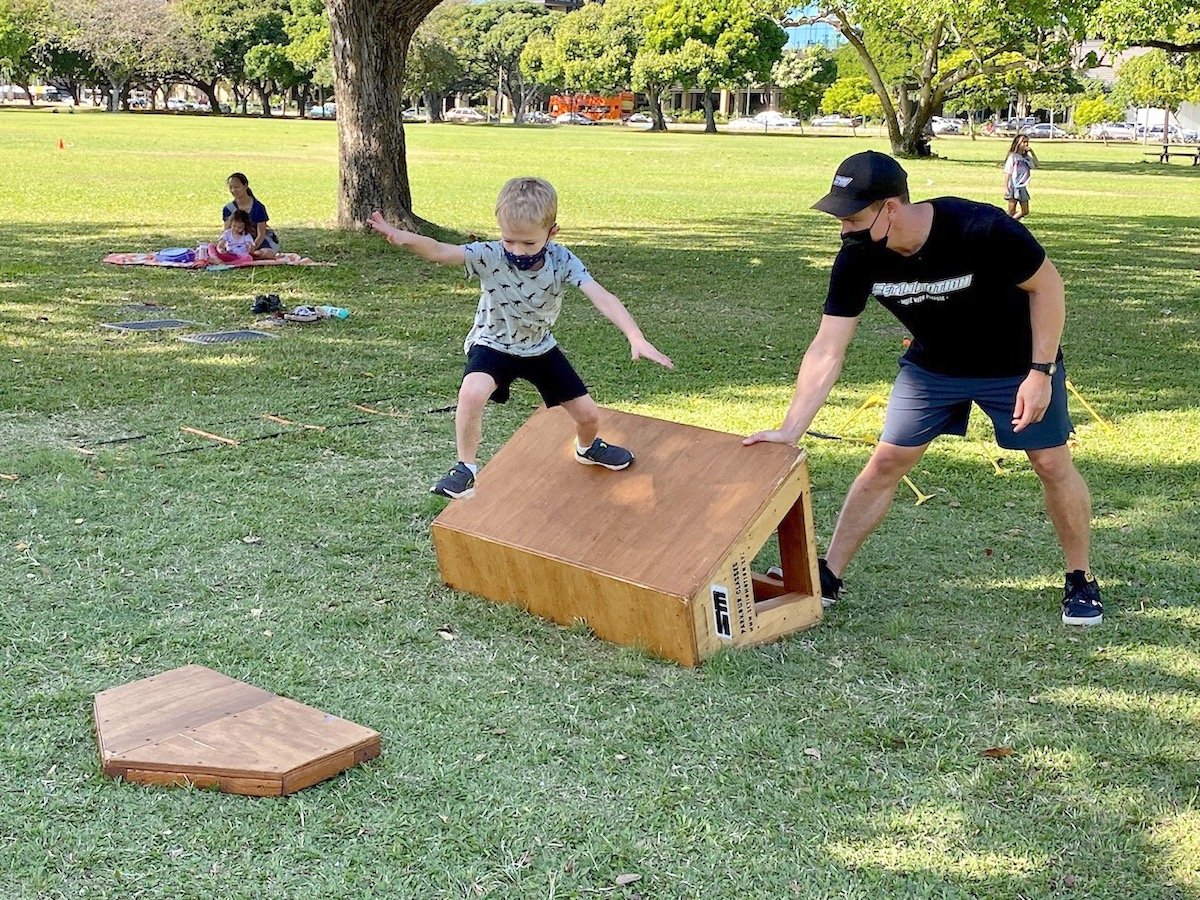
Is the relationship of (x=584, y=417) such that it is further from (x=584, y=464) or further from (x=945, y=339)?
(x=945, y=339)

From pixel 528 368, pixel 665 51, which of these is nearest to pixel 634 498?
pixel 528 368

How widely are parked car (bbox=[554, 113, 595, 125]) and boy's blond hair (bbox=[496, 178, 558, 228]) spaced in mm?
107354

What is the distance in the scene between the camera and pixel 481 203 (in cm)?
2320

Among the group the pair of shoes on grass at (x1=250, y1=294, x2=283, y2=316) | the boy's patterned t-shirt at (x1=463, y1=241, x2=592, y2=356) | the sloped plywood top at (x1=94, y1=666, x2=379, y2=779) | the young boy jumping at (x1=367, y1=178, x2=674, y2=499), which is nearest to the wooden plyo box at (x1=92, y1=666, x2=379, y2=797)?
the sloped plywood top at (x1=94, y1=666, x2=379, y2=779)

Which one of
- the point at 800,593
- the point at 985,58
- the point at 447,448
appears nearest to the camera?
the point at 800,593

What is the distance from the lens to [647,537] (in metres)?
4.86

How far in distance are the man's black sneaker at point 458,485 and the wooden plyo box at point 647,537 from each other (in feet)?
0.17

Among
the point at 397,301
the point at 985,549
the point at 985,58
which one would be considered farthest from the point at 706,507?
the point at 985,58

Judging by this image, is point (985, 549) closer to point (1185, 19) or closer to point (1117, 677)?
point (1117, 677)

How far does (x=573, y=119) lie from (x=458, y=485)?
367ft

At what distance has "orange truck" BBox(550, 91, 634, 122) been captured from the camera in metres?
118

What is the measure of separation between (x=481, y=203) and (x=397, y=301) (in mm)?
10870

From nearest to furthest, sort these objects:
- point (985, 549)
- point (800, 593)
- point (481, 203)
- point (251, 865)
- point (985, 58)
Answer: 1. point (251, 865)
2. point (800, 593)
3. point (985, 549)
4. point (481, 203)
5. point (985, 58)

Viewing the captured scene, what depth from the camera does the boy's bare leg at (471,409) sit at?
18.0 feet
